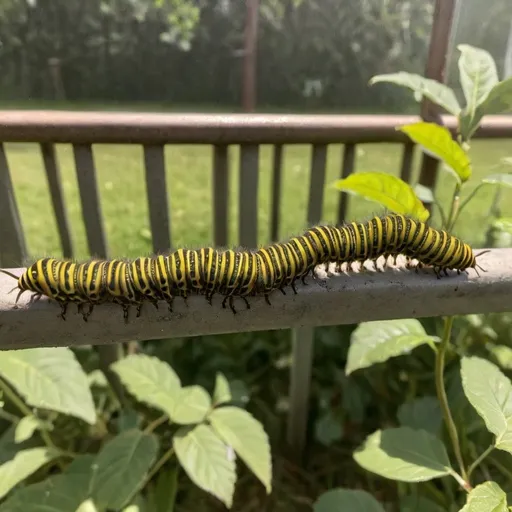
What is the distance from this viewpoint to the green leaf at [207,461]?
1.39 m

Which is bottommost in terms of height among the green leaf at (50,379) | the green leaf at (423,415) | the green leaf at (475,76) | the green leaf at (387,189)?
the green leaf at (423,415)

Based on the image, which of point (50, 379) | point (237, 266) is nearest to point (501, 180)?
point (237, 266)

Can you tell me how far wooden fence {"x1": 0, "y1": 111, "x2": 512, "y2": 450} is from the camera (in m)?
1.01

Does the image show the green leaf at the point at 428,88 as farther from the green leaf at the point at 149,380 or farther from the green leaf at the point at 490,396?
the green leaf at the point at 149,380

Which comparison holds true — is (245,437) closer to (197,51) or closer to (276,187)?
(276,187)

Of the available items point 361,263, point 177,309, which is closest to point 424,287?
point 361,263

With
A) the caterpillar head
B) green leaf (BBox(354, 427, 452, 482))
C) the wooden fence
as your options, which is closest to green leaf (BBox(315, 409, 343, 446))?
the wooden fence

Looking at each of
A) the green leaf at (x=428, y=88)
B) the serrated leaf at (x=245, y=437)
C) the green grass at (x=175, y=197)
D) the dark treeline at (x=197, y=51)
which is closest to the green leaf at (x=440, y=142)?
the green leaf at (x=428, y=88)

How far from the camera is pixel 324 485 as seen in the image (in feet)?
7.86

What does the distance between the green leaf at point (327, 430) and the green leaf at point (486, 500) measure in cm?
137

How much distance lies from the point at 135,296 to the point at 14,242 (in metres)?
1.27

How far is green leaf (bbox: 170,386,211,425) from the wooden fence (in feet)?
0.96

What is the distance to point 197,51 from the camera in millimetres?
6547

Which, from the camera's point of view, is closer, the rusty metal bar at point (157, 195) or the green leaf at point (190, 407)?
the green leaf at point (190, 407)
